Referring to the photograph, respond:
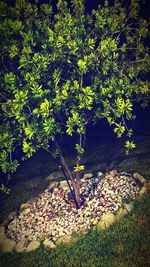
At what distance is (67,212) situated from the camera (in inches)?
289

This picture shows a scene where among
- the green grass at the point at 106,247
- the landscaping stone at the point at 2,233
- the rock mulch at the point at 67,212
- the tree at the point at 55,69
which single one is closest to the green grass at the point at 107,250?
the green grass at the point at 106,247

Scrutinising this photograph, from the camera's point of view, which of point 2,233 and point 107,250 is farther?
point 2,233

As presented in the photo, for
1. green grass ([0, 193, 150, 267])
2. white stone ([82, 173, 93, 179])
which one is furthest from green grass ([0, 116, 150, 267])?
white stone ([82, 173, 93, 179])

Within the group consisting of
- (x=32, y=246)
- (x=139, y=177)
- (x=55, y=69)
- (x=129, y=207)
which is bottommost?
(x=32, y=246)

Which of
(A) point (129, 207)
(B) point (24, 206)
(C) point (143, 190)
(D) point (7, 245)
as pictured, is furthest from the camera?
(B) point (24, 206)

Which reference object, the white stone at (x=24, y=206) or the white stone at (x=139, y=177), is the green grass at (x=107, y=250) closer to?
the white stone at (x=139, y=177)

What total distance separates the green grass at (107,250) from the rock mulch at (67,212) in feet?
0.79

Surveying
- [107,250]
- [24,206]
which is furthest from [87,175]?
[107,250]

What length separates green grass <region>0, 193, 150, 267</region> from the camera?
5.32 meters

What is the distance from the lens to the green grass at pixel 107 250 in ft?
17.5

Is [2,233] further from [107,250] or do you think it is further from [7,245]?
[107,250]

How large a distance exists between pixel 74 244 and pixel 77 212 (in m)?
1.08

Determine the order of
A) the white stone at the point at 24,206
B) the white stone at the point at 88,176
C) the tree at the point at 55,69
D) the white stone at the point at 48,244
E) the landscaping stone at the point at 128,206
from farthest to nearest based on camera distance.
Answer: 1. the white stone at the point at 88,176
2. the white stone at the point at 24,206
3. the landscaping stone at the point at 128,206
4. the white stone at the point at 48,244
5. the tree at the point at 55,69

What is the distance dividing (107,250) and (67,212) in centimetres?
189
